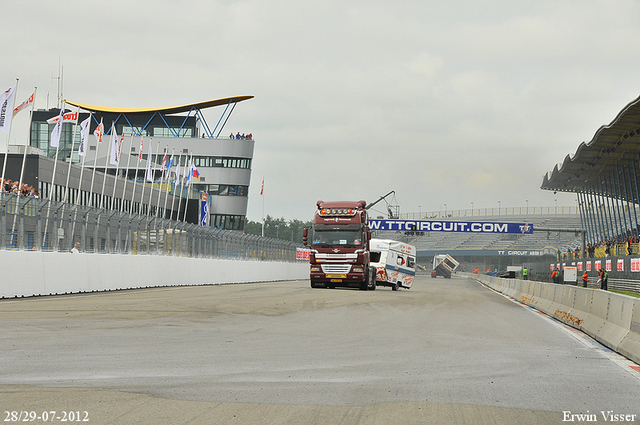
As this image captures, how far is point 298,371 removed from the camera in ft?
28.1

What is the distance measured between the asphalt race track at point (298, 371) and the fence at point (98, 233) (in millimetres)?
5918

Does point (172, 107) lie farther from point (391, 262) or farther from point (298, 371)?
point (298, 371)

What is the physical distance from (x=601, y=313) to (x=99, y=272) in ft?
56.9

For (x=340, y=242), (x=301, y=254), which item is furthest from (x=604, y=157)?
(x=340, y=242)

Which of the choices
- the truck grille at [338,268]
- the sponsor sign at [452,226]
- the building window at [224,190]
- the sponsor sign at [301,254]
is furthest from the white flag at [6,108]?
the building window at [224,190]

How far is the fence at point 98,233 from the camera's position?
68.8 feet

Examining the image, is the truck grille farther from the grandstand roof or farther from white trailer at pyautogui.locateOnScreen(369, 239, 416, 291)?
the grandstand roof

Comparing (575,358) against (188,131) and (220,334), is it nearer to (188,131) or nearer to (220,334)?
(220,334)

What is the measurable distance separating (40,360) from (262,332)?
15.2 ft

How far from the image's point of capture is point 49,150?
96375 millimetres

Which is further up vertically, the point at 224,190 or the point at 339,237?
the point at 224,190

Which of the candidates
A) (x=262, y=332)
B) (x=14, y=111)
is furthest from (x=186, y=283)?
(x=262, y=332)

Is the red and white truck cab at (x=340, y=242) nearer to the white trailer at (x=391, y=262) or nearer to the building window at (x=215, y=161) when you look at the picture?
the white trailer at (x=391, y=262)

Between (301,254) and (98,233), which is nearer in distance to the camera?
(98,233)
